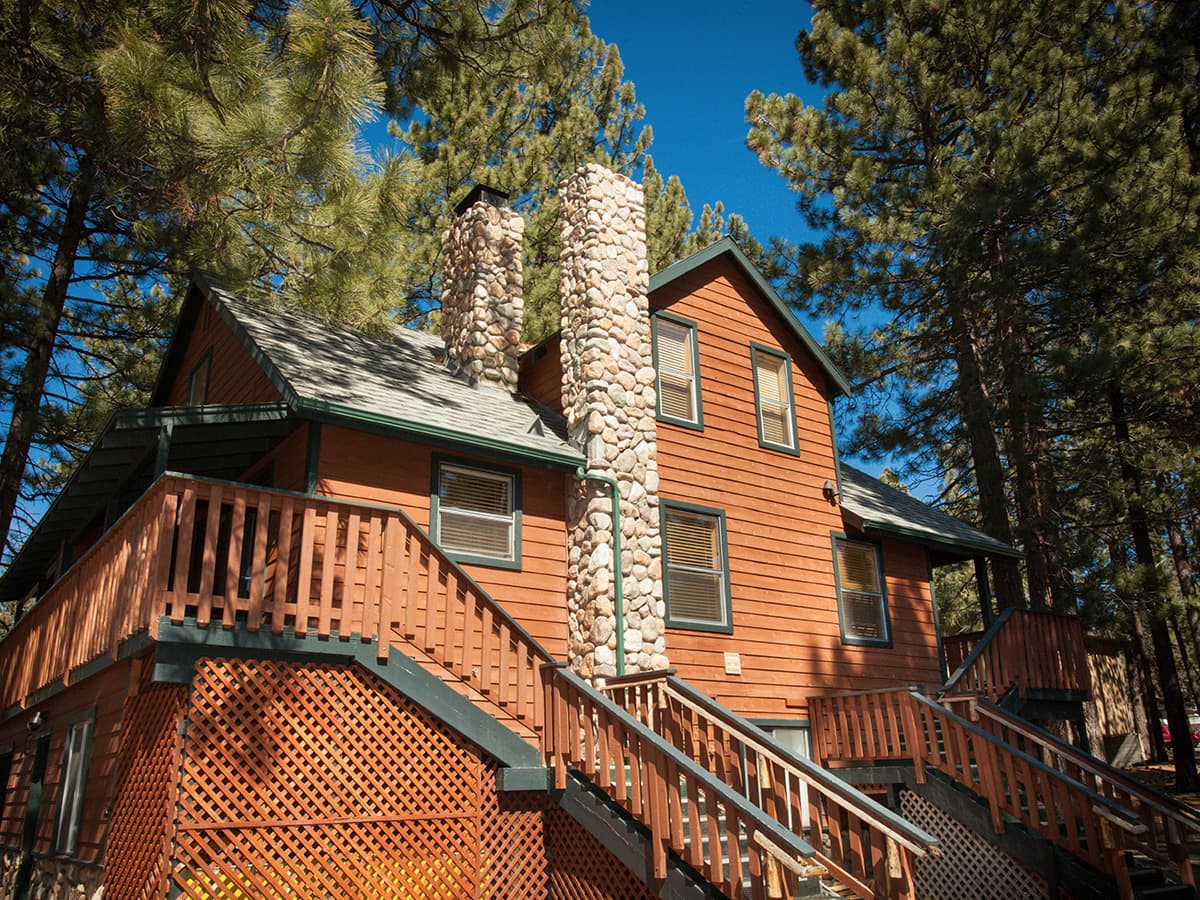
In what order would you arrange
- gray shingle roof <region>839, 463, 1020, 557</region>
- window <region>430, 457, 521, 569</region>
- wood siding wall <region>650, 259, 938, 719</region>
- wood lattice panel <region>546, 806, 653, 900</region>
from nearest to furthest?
wood lattice panel <region>546, 806, 653, 900</region> < window <region>430, 457, 521, 569</region> < wood siding wall <region>650, 259, 938, 719</region> < gray shingle roof <region>839, 463, 1020, 557</region>

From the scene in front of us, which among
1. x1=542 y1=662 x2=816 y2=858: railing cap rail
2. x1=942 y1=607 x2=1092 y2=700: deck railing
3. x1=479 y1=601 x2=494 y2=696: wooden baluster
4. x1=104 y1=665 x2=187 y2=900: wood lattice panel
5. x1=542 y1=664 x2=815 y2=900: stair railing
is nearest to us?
x1=542 y1=662 x2=816 y2=858: railing cap rail

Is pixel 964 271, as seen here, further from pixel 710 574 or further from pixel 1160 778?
pixel 1160 778

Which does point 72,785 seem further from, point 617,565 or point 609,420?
point 609,420

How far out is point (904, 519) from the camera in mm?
15617

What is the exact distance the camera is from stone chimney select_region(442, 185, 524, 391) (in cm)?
1364

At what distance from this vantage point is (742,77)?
2088cm

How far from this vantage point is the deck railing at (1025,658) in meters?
13.0

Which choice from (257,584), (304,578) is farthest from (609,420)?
(257,584)

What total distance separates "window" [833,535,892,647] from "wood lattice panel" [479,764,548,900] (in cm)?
690

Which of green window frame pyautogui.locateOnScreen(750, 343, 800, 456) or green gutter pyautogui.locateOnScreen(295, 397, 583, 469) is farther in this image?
green window frame pyautogui.locateOnScreen(750, 343, 800, 456)

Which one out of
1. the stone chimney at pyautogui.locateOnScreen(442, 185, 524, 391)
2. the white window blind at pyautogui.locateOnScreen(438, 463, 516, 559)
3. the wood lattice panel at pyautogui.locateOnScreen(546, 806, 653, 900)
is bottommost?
the wood lattice panel at pyautogui.locateOnScreen(546, 806, 653, 900)

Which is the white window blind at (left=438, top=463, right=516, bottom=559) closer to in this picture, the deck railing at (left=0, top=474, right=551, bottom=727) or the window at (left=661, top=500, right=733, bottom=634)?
the deck railing at (left=0, top=474, right=551, bottom=727)

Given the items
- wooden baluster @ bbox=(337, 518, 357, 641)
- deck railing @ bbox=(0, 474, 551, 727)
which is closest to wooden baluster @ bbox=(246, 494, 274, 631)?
deck railing @ bbox=(0, 474, 551, 727)

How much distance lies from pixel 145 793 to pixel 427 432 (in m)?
4.25
